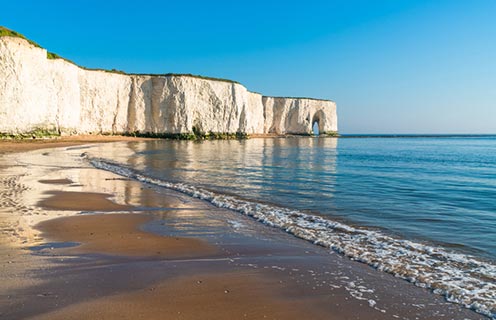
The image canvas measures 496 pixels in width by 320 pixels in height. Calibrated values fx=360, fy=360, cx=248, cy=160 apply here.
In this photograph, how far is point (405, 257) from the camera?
4.82 meters

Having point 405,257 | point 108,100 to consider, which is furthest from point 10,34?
point 405,257

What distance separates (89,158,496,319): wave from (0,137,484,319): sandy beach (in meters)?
0.22

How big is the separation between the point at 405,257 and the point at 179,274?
3005 millimetres

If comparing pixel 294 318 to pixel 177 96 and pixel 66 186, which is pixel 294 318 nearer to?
pixel 66 186

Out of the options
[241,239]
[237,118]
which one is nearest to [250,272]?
[241,239]

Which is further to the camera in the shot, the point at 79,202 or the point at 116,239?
the point at 79,202

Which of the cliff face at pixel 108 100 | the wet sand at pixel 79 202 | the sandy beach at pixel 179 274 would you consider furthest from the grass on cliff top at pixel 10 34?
the sandy beach at pixel 179 274

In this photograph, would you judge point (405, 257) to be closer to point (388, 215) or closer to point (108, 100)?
point (388, 215)

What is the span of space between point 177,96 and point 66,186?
4611 cm

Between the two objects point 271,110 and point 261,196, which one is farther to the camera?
point 271,110

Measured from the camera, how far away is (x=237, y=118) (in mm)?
65750

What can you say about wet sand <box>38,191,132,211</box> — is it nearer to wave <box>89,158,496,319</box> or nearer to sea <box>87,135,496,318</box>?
sea <box>87,135,496,318</box>

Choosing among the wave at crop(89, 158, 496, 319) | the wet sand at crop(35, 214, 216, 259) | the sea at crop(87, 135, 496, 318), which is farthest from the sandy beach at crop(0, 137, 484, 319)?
the sea at crop(87, 135, 496, 318)

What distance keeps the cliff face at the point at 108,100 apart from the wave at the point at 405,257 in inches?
1204
